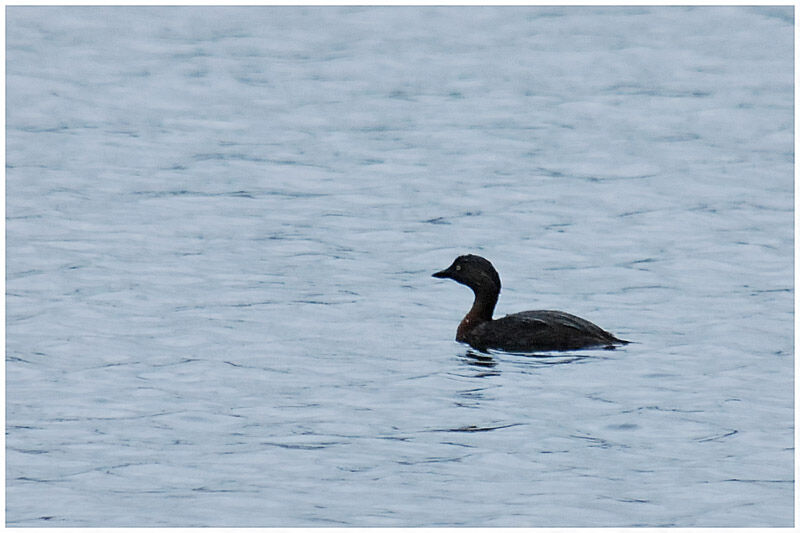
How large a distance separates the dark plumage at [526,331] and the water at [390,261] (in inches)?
5.6

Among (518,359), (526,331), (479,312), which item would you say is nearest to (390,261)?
(479,312)

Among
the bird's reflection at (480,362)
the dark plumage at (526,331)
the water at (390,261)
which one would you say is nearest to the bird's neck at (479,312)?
the dark plumage at (526,331)

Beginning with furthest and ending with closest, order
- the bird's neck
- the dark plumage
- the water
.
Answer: the bird's neck < the dark plumage < the water

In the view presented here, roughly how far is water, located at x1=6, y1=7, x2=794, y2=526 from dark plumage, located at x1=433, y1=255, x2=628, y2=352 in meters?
0.14

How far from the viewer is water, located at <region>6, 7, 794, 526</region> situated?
10.1 meters

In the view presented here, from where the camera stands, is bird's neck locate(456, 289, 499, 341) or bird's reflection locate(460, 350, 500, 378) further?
bird's neck locate(456, 289, 499, 341)

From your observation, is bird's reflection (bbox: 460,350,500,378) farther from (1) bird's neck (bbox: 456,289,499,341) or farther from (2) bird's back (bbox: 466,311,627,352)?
(1) bird's neck (bbox: 456,289,499,341)

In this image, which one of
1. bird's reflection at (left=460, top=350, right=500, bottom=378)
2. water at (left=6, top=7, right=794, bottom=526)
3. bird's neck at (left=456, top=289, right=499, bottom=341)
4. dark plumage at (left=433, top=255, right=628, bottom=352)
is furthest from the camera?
bird's neck at (left=456, top=289, right=499, bottom=341)

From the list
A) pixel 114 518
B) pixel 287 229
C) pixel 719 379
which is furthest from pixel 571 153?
pixel 114 518

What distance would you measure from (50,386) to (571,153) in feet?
31.9

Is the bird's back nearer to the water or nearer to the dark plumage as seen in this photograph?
the dark plumage

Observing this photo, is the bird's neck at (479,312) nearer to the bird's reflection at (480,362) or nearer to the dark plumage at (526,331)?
the dark plumage at (526,331)

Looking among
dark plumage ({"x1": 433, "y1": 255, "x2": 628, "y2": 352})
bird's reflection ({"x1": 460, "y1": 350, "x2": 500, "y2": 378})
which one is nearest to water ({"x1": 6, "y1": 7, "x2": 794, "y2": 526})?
bird's reflection ({"x1": 460, "y1": 350, "x2": 500, "y2": 378})

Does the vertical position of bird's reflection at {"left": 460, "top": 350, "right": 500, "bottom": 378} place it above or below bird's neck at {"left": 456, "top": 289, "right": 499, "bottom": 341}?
below
